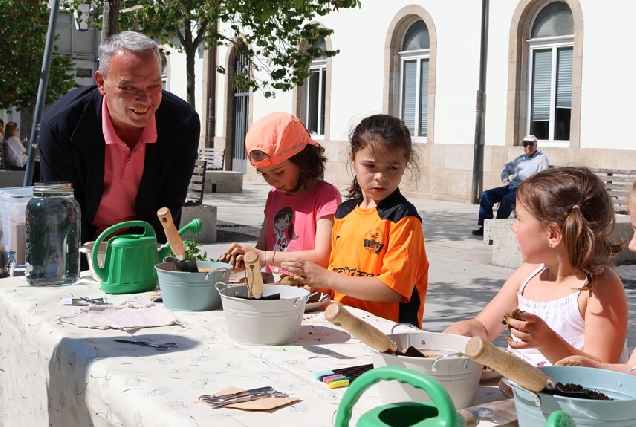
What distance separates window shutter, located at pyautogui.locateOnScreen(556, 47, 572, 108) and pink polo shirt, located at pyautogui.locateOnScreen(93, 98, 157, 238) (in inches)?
456

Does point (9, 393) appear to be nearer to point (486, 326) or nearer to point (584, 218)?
point (486, 326)

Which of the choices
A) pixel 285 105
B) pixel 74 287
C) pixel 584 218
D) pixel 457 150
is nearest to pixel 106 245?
pixel 74 287

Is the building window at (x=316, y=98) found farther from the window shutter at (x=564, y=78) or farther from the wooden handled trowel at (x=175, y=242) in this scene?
the wooden handled trowel at (x=175, y=242)

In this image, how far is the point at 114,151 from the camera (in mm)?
3402

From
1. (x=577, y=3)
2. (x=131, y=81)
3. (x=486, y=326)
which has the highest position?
(x=577, y=3)

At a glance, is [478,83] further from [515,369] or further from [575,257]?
[515,369]

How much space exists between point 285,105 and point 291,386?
17875 mm

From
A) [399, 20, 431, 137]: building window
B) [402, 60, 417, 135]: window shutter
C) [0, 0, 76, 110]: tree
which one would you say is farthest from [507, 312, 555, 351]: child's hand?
[0, 0, 76, 110]: tree

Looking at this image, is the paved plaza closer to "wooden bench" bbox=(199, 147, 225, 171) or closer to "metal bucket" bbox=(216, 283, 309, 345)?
"wooden bench" bbox=(199, 147, 225, 171)

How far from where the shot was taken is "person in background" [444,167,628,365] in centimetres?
218

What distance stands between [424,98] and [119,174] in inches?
533

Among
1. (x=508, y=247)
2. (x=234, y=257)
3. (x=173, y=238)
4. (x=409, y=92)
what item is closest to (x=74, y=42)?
(x=409, y=92)

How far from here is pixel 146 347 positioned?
7.06 ft

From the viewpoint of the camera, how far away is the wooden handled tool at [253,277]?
2.12 metres
